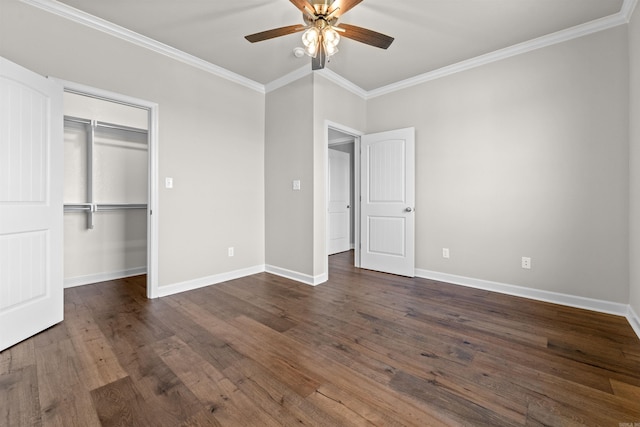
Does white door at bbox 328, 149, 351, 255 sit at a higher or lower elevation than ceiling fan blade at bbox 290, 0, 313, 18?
lower

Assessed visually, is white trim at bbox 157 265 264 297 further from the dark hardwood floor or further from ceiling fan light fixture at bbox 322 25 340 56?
ceiling fan light fixture at bbox 322 25 340 56

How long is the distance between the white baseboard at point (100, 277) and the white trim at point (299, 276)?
74.0 inches

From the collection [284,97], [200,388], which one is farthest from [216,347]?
[284,97]

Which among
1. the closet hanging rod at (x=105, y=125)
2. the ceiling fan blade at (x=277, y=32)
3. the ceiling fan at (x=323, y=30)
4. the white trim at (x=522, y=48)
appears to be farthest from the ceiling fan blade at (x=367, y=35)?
the closet hanging rod at (x=105, y=125)

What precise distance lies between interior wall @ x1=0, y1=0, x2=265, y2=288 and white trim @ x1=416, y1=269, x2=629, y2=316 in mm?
2516

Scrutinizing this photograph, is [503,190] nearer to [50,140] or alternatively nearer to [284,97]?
[284,97]

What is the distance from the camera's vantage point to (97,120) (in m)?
3.43

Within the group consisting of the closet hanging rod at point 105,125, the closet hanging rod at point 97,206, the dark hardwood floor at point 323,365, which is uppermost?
the closet hanging rod at point 105,125

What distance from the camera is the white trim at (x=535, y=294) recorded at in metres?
2.53

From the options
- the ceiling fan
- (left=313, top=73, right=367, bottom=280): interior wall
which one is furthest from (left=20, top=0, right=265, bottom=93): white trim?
the ceiling fan

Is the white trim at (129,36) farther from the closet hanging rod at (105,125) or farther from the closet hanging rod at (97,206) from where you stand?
the closet hanging rod at (97,206)

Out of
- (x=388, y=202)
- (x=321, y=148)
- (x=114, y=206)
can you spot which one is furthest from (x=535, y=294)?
(x=114, y=206)

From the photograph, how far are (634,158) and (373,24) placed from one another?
250 cm

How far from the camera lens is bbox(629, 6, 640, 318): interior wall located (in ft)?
7.18
